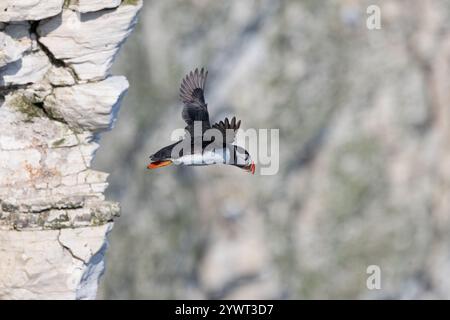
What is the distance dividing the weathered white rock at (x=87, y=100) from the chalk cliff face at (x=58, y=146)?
0.06ft

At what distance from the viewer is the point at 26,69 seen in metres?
26.0

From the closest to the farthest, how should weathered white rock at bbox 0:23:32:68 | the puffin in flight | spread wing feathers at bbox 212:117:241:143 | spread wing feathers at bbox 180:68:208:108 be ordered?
weathered white rock at bbox 0:23:32:68 → the puffin in flight → spread wing feathers at bbox 212:117:241:143 → spread wing feathers at bbox 180:68:208:108

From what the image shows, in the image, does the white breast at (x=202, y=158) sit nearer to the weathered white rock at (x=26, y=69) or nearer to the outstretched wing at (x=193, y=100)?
the outstretched wing at (x=193, y=100)

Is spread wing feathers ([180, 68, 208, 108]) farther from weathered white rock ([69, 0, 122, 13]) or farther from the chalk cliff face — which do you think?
weathered white rock ([69, 0, 122, 13])

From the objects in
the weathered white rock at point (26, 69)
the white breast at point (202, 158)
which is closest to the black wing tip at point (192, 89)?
the white breast at point (202, 158)

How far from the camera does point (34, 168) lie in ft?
86.8

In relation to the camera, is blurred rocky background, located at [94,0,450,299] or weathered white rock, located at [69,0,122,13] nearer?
weathered white rock, located at [69,0,122,13]

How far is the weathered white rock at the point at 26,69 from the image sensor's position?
84.4ft

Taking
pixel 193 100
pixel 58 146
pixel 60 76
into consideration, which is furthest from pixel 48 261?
pixel 193 100

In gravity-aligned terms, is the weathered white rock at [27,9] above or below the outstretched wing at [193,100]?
above

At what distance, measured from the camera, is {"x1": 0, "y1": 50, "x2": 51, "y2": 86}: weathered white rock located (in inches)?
1013

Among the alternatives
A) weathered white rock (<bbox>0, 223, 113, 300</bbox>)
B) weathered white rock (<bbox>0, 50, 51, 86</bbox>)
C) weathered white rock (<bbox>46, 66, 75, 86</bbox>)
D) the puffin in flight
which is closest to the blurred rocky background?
the puffin in flight

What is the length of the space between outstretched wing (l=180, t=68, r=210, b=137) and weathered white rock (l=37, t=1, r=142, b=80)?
1815 mm
